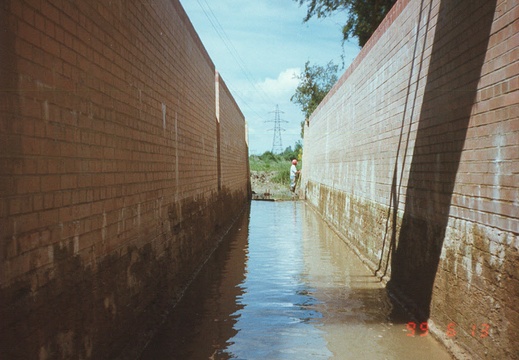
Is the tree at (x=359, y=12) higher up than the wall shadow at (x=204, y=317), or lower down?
higher up

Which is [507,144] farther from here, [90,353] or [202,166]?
[202,166]

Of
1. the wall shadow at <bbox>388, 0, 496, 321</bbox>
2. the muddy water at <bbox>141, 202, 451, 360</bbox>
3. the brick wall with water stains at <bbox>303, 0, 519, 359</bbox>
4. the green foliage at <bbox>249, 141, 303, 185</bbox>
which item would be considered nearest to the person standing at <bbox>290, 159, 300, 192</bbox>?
the green foliage at <bbox>249, 141, 303, 185</bbox>

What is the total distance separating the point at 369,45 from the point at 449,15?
185 inches

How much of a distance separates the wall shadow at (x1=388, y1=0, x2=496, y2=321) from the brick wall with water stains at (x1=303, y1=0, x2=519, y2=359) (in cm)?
1

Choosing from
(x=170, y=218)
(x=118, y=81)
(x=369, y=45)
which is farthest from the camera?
(x=369, y=45)

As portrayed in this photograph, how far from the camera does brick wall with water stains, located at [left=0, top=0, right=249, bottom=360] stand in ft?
8.15

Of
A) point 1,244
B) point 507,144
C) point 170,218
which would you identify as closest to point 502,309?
point 507,144

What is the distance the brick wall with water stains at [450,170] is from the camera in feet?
11.2

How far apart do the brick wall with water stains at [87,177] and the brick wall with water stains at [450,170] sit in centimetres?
273

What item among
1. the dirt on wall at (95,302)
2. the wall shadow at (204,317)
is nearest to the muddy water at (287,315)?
the wall shadow at (204,317)

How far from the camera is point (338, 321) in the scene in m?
5.15
